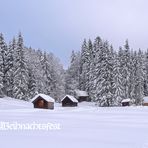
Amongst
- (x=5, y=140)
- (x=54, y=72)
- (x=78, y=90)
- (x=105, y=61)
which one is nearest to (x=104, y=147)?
(x=5, y=140)

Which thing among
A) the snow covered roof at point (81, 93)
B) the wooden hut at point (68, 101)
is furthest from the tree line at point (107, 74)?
the wooden hut at point (68, 101)

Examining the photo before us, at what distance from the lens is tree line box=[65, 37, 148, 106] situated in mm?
76312

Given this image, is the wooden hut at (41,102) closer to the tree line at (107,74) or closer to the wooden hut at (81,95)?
the tree line at (107,74)

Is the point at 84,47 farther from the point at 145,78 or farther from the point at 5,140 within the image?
the point at 5,140

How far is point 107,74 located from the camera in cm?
7712

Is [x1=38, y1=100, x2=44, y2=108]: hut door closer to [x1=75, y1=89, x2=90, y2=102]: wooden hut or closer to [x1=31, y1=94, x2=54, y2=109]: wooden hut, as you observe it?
[x1=31, y1=94, x2=54, y2=109]: wooden hut

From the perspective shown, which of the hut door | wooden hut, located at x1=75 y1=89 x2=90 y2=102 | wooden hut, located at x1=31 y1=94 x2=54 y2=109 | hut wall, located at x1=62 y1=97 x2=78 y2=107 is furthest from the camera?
wooden hut, located at x1=75 y1=89 x2=90 y2=102

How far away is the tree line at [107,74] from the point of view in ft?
250

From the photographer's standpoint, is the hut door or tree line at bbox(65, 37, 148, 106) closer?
the hut door

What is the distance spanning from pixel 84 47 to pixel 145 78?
19546 millimetres

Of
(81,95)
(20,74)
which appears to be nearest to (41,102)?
(20,74)

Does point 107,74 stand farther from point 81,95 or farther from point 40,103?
point 81,95

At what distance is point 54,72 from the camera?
104 m

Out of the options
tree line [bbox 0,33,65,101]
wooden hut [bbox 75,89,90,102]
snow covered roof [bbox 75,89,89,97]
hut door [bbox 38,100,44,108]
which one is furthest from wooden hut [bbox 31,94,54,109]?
wooden hut [bbox 75,89,90,102]
